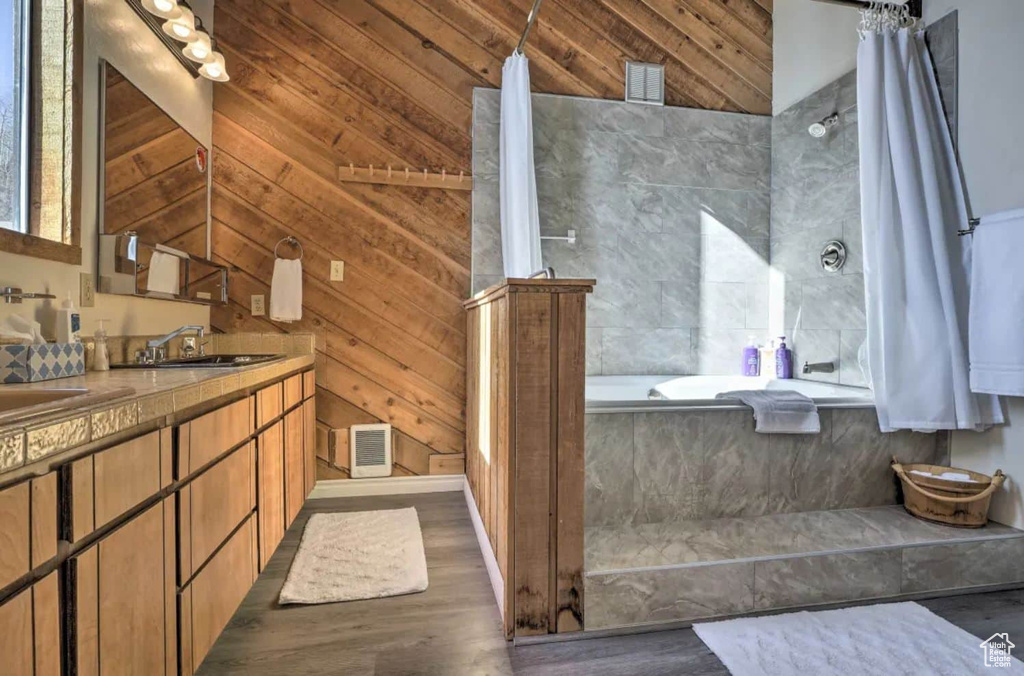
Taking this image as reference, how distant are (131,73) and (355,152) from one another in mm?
1067

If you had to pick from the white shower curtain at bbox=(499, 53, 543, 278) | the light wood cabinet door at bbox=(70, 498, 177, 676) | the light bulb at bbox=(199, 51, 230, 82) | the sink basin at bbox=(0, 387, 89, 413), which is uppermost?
the light bulb at bbox=(199, 51, 230, 82)

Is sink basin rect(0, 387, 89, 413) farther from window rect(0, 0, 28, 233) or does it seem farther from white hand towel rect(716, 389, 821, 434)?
white hand towel rect(716, 389, 821, 434)

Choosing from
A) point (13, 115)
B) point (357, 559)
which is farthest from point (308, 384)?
point (13, 115)

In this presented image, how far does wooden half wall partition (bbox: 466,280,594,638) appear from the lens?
151cm

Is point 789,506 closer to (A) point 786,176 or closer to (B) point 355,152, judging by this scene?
(A) point 786,176

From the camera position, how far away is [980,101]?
7.03ft

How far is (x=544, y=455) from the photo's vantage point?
1527 millimetres

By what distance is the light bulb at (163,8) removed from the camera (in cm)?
191

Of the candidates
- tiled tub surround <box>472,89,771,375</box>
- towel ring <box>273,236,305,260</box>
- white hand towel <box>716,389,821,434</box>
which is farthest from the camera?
tiled tub surround <box>472,89,771,375</box>

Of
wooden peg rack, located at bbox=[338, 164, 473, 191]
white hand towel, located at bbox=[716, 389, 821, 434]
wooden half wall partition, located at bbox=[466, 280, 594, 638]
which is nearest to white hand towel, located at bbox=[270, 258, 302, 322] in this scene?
wooden peg rack, located at bbox=[338, 164, 473, 191]

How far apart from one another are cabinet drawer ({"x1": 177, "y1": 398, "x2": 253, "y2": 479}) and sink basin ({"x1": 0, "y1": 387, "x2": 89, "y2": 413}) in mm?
227

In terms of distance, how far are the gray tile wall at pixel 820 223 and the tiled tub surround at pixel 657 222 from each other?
0.41ft

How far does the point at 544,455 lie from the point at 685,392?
1.44 meters

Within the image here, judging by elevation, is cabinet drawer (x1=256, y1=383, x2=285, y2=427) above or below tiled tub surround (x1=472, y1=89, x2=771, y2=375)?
below
